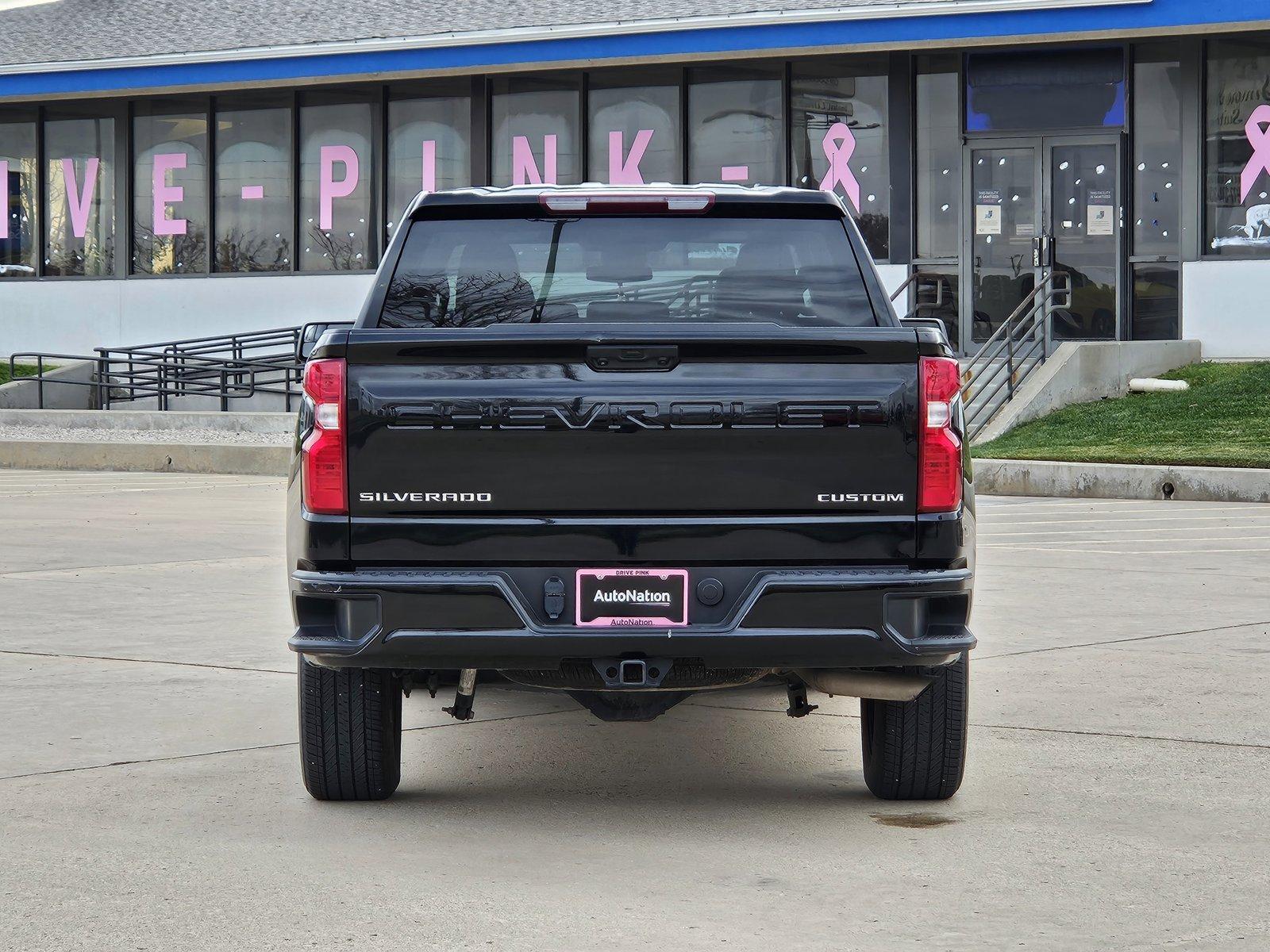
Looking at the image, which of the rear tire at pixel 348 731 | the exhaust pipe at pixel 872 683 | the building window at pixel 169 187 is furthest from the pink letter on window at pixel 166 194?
the exhaust pipe at pixel 872 683

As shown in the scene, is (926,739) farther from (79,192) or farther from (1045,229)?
(79,192)

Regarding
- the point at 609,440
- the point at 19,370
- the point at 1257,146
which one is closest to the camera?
the point at 609,440

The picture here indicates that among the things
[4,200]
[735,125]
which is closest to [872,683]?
[735,125]

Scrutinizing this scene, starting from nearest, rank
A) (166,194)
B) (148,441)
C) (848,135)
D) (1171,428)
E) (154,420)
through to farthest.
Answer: (1171,428)
(148,441)
(154,420)
(848,135)
(166,194)

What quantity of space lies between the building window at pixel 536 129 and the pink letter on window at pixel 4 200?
379 inches

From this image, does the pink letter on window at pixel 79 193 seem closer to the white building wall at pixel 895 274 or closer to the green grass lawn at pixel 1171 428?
the white building wall at pixel 895 274

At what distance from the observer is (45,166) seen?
1309 inches

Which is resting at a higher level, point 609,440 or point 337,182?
point 337,182

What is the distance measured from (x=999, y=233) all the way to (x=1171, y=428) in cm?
664

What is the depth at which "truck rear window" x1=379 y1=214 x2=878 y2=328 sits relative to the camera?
19.3 ft

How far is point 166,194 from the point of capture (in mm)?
32312

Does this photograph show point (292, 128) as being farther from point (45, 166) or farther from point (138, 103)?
point (45, 166)

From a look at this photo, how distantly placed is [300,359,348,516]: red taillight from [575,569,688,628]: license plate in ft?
2.35

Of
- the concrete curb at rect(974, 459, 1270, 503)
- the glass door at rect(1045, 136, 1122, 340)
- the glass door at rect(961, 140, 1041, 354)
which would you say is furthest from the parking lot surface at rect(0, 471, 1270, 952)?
the glass door at rect(961, 140, 1041, 354)
